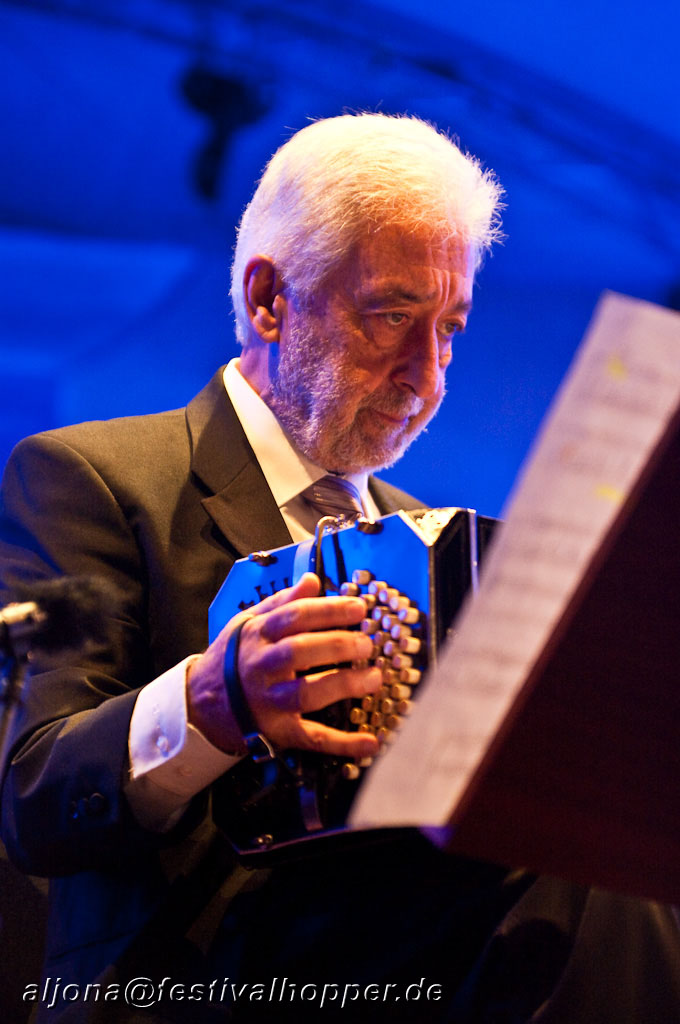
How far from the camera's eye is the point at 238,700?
1.08 meters

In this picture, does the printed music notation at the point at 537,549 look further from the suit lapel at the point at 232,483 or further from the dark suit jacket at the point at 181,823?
the suit lapel at the point at 232,483

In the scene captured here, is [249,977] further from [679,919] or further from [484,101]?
[484,101]

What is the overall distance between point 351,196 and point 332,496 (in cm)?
50

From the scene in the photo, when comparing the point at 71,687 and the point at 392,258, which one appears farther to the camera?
the point at 392,258

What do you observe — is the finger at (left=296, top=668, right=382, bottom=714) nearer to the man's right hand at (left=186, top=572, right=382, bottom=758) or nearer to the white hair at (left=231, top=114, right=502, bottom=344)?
the man's right hand at (left=186, top=572, right=382, bottom=758)

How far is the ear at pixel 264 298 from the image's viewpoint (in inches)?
65.8

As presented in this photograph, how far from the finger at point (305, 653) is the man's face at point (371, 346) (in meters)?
0.60

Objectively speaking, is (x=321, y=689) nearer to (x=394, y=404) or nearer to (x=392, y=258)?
(x=394, y=404)

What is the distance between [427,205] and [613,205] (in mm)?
1374

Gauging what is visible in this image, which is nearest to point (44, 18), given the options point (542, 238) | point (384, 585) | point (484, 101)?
point (484, 101)

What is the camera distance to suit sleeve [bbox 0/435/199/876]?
3.90 feet

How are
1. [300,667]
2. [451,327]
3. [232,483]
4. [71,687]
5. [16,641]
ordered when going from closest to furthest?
[16,641]
[300,667]
[71,687]
[232,483]
[451,327]

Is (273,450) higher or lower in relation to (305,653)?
higher

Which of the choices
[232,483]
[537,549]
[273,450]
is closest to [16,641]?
[537,549]
